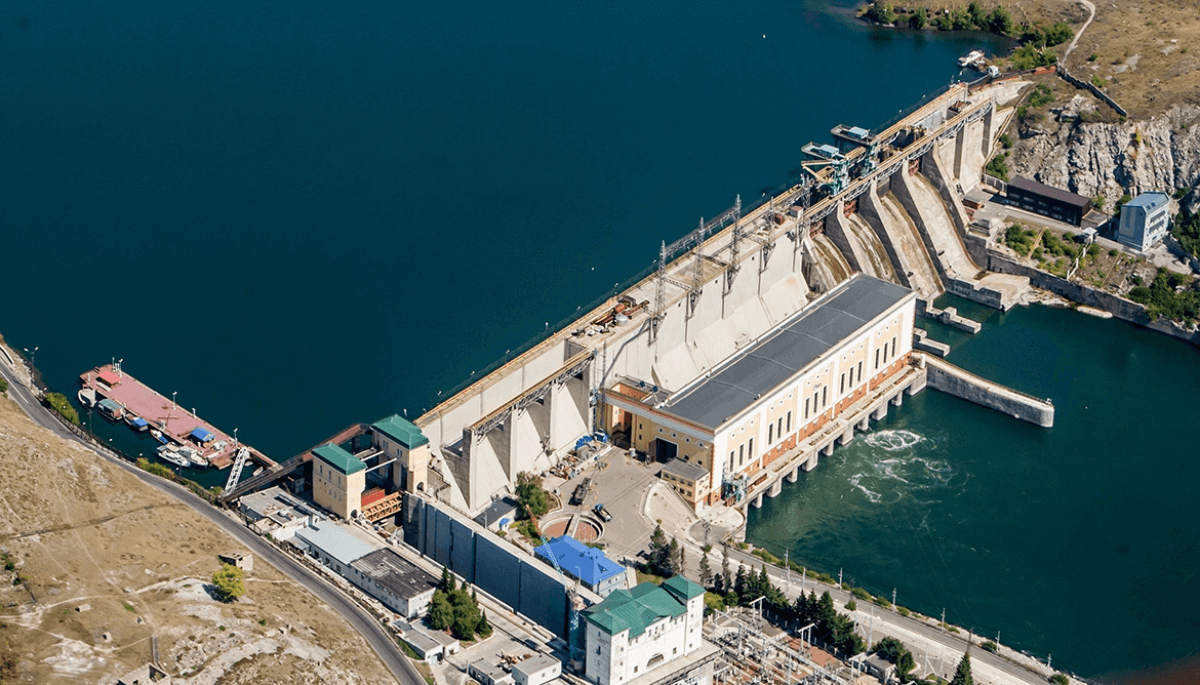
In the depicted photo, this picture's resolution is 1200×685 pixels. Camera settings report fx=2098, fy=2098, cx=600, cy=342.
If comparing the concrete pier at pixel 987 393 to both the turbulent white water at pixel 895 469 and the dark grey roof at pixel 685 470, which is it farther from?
the dark grey roof at pixel 685 470

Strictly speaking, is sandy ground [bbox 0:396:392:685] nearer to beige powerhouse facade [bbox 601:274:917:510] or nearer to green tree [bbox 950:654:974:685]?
beige powerhouse facade [bbox 601:274:917:510]

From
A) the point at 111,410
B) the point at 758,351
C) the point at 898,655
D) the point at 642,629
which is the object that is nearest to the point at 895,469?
the point at 758,351

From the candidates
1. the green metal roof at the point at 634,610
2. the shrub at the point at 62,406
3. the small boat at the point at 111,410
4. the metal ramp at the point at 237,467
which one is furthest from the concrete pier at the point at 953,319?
the shrub at the point at 62,406

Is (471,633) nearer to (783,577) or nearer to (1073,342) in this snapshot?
(783,577)

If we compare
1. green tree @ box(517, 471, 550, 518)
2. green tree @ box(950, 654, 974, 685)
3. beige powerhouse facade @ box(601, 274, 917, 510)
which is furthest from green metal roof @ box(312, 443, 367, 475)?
green tree @ box(950, 654, 974, 685)

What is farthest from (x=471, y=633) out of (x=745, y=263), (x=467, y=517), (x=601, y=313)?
(x=745, y=263)
